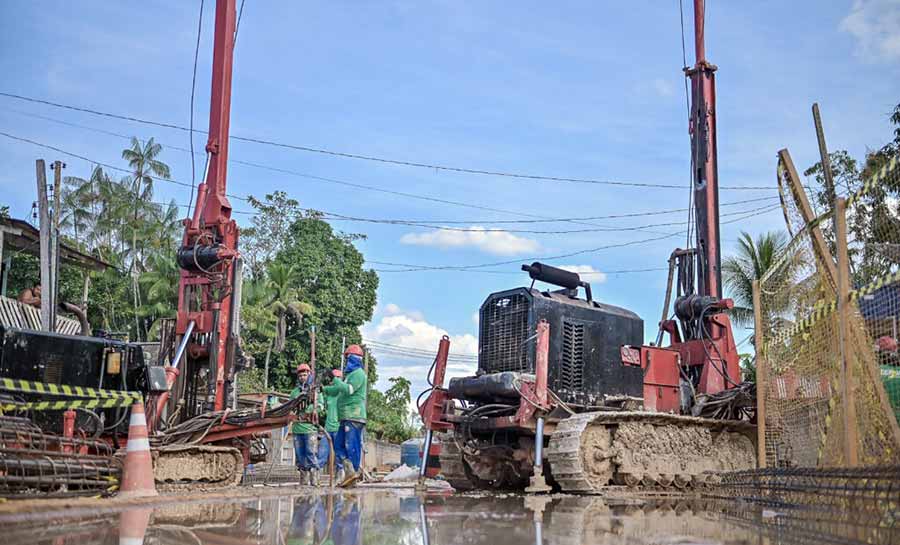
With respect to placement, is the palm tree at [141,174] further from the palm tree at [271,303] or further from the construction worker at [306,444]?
the construction worker at [306,444]

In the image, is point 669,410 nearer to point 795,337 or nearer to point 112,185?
point 795,337

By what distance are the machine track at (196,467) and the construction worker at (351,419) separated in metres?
1.52

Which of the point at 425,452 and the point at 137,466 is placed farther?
the point at 425,452

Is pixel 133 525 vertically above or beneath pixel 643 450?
beneath

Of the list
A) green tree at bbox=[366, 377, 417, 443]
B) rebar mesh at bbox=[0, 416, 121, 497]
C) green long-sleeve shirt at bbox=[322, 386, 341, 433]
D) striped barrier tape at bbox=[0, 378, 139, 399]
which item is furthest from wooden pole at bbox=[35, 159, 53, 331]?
green tree at bbox=[366, 377, 417, 443]

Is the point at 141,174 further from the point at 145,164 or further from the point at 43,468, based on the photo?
the point at 43,468

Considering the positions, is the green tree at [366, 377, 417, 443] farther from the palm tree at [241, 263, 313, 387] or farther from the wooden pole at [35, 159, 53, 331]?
the wooden pole at [35, 159, 53, 331]

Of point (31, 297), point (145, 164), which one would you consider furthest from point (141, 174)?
point (31, 297)

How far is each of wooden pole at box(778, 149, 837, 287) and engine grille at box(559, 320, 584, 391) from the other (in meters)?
4.91

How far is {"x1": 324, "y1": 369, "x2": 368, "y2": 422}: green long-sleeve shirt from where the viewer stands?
42.7 ft

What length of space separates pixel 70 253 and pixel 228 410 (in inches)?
438

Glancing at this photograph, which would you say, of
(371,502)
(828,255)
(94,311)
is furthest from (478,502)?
(94,311)

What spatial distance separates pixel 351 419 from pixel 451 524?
621cm

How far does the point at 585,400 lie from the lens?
502 inches
